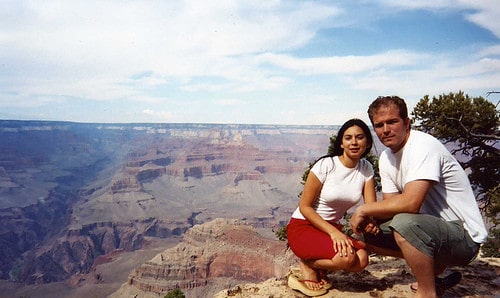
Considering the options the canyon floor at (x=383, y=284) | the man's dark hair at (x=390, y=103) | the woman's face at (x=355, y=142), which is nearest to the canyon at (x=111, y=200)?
the canyon floor at (x=383, y=284)

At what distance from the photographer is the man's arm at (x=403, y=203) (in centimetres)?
319

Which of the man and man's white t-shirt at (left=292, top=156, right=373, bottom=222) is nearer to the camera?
the man

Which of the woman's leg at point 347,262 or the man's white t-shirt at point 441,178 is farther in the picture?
the woman's leg at point 347,262

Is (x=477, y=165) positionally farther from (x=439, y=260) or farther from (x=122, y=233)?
(x=122, y=233)

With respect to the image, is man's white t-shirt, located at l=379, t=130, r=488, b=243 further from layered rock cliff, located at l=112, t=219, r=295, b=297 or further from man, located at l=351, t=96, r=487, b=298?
layered rock cliff, located at l=112, t=219, r=295, b=297

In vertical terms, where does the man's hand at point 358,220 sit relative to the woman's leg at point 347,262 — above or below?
above

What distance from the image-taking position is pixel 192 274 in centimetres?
5869

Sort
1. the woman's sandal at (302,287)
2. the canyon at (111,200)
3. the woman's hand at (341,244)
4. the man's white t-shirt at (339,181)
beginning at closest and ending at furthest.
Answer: the woman's hand at (341,244)
the man's white t-shirt at (339,181)
the woman's sandal at (302,287)
the canyon at (111,200)

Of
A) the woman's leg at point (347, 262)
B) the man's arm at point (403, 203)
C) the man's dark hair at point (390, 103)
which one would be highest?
the man's dark hair at point (390, 103)

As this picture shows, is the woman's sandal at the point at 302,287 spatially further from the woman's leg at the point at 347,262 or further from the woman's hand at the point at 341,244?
the woman's hand at the point at 341,244

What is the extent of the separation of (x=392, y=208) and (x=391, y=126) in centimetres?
84

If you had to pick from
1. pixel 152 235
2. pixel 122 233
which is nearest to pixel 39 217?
pixel 122 233

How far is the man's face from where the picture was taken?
346 centimetres

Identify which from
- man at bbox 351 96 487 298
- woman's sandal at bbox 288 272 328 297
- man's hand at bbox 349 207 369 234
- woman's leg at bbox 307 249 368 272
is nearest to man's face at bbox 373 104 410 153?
man at bbox 351 96 487 298
